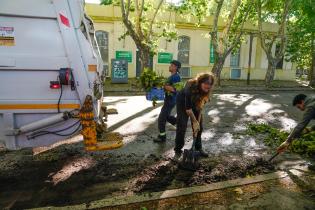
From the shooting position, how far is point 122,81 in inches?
674

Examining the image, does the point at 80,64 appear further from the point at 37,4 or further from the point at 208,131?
the point at 208,131

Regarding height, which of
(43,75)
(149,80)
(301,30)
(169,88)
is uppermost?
(301,30)

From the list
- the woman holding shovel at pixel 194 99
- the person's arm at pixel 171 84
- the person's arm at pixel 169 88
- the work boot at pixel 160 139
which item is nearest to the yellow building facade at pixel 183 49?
the work boot at pixel 160 139

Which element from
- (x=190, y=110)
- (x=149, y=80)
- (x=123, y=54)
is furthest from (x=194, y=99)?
(x=123, y=54)

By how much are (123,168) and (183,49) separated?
1786cm

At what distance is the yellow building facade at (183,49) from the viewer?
62.3 feet

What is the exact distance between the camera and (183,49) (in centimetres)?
2162

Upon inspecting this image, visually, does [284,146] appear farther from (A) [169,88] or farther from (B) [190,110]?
(A) [169,88]

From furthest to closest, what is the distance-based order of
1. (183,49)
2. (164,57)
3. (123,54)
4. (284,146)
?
(183,49) → (164,57) → (123,54) → (284,146)

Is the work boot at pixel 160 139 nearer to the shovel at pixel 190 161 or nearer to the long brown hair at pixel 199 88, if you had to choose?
the shovel at pixel 190 161

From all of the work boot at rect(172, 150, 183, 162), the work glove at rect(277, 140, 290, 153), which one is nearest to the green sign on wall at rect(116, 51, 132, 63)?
the work boot at rect(172, 150, 183, 162)

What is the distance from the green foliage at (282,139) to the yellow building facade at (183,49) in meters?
11.4

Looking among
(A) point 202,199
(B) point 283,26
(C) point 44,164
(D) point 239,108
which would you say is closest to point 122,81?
(D) point 239,108

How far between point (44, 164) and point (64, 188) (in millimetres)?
1010
